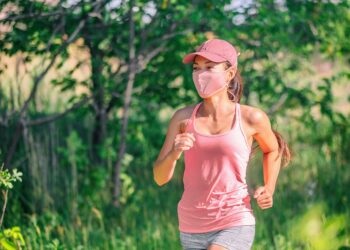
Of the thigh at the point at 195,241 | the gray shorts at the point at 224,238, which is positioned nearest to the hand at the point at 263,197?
the gray shorts at the point at 224,238

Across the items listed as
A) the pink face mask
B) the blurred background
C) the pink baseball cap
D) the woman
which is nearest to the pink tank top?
the woman

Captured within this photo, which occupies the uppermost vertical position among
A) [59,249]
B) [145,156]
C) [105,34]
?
[105,34]

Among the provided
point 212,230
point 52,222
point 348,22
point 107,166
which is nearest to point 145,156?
point 107,166

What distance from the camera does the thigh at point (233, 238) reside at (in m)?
3.07

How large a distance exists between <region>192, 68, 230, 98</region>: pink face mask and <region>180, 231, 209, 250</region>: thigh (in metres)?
0.57

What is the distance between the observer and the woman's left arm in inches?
125

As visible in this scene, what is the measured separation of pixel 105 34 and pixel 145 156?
121 centimetres

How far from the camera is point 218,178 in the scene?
10.2 ft

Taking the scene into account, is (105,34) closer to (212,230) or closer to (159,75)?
(159,75)

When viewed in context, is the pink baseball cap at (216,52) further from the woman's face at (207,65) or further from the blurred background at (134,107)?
the blurred background at (134,107)

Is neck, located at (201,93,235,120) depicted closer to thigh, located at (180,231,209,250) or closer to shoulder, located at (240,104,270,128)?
shoulder, located at (240,104,270,128)

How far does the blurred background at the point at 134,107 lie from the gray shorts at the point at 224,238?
1347 millimetres

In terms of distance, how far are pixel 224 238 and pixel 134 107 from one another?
337cm

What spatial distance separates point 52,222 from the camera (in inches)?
204
